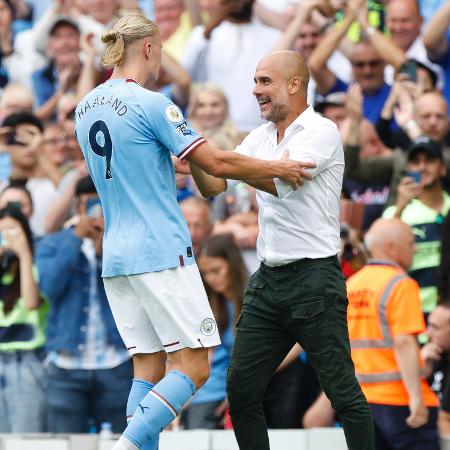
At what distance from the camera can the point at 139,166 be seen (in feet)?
19.9

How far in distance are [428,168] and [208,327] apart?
11.7ft

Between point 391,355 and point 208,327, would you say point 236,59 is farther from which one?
point 208,327

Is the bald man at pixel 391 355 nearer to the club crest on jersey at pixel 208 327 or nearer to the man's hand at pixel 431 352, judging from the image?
the man's hand at pixel 431 352

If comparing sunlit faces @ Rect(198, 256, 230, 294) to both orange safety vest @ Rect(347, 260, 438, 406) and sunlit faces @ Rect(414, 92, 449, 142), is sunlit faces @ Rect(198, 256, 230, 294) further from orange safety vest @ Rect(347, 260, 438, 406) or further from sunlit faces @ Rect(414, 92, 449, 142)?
sunlit faces @ Rect(414, 92, 449, 142)

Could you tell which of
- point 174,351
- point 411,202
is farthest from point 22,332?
point 174,351

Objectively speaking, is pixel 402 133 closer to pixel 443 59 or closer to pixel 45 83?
pixel 443 59

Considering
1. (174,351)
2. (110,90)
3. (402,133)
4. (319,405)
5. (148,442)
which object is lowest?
(319,405)

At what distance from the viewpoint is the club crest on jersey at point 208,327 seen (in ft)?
20.1

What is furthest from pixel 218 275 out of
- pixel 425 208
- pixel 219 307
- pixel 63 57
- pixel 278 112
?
pixel 63 57

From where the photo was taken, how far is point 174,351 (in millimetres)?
6148

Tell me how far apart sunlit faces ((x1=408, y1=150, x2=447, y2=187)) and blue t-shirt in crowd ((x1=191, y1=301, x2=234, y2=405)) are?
1712 millimetres

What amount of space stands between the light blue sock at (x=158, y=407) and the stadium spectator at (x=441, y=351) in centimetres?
266

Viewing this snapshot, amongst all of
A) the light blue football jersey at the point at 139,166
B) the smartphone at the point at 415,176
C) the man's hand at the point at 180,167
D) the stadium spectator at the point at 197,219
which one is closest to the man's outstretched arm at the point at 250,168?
the light blue football jersey at the point at 139,166

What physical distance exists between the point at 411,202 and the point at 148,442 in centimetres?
375
